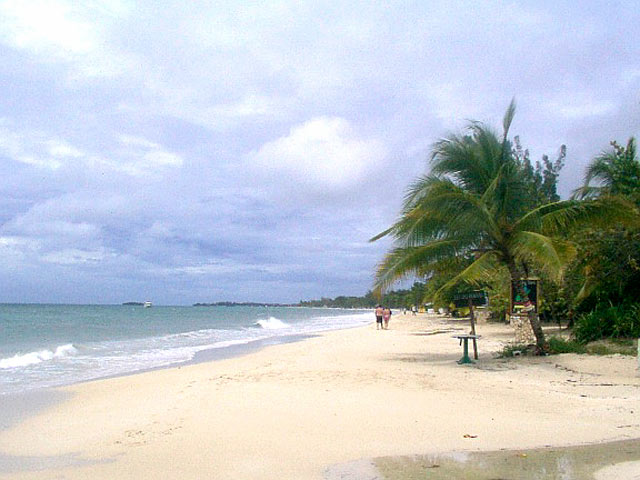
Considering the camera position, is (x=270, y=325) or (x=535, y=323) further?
(x=270, y=325)

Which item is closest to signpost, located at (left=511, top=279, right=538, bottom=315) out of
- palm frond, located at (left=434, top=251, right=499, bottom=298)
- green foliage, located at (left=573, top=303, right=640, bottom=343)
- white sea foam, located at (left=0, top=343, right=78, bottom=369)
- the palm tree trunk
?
the palm tree trunk

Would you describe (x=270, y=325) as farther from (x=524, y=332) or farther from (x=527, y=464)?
(x=527, y=464)

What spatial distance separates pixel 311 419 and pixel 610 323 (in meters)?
11.1

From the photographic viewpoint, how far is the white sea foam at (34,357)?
18438 mm

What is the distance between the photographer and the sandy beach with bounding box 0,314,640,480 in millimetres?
6121

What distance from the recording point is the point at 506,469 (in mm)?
5367

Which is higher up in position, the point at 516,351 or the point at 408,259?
the point at 408,259

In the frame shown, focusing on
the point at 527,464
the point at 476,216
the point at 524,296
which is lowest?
the point at 527,464

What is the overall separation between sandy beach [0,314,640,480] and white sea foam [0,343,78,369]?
6767 mm

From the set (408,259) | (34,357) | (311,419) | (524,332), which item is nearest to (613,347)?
(524,332)

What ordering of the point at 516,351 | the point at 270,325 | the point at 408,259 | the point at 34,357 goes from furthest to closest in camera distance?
the point at 270,325 → the point at 34,357 → the point at 516,351 → the point at 408,259

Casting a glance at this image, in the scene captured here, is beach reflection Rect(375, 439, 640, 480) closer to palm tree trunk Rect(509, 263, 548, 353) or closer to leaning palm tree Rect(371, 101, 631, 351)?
leaning palm tree Rect(371, 101, 631, 351)

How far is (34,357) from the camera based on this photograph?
66.6 ft

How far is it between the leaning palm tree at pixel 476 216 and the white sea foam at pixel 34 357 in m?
12.1
